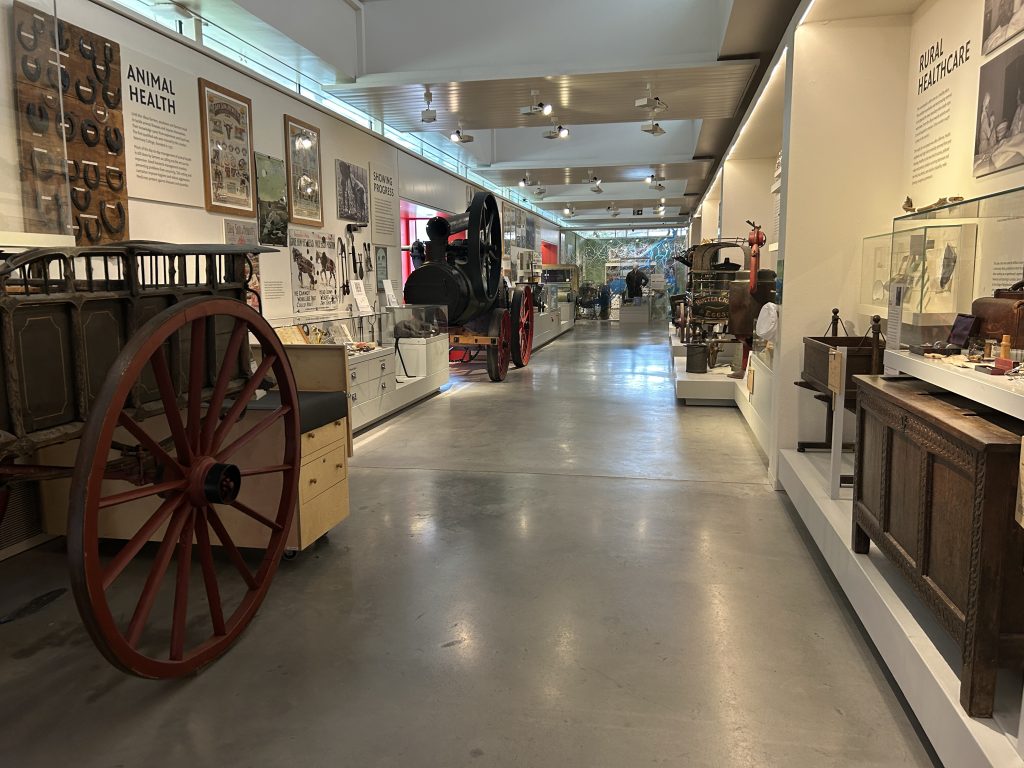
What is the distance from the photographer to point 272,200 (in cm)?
647

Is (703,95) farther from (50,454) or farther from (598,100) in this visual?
(50,454)

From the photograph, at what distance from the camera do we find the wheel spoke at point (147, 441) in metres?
2.22

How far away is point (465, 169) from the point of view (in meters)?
13.7

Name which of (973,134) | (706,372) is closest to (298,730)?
(973,134)

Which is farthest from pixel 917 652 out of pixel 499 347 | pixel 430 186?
pixel 430 186

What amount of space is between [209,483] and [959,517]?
8.06 ft

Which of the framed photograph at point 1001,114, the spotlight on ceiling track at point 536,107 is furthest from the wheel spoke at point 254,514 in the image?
the spotlight on ceiling track at point 536,107

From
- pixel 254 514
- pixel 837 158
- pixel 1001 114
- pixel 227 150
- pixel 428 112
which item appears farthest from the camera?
pixel 428 112

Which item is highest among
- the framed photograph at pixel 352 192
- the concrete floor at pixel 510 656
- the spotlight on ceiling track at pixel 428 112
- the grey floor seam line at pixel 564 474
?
the spotlight on ceiling track at pixel 428 112

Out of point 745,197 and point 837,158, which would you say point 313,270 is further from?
point 745,197

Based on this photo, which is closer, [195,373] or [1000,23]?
[195,373]

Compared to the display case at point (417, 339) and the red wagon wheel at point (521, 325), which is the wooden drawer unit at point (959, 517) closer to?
the display case at point (417, 339)

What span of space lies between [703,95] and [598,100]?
1.25m

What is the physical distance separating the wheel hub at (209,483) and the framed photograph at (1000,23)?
3.87 m
